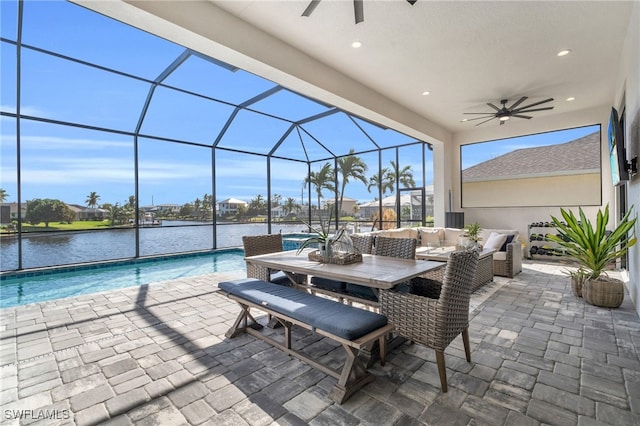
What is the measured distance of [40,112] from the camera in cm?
531

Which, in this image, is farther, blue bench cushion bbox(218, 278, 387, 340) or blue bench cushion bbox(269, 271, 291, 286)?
blue bench cushion bbox(269, 271, 291, 286)

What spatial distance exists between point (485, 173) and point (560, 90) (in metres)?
2.93

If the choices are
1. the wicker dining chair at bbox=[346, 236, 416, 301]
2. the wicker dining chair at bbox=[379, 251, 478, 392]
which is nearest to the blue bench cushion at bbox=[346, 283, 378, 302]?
the wicker dining chair at bbox=[346, 236, 416, 301]

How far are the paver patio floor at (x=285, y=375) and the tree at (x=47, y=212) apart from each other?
11.4 ft

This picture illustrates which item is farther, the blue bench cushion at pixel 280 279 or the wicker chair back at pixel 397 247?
the blue bench cushion at pixel 280 279

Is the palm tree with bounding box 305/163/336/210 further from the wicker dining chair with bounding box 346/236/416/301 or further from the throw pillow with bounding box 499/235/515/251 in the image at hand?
the wicker dining chair with bounding box 346/236/416/301

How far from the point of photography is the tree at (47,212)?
6.00 meters

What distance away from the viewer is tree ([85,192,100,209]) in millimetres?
7469

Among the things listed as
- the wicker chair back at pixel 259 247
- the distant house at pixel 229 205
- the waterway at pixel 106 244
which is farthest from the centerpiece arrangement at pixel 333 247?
the distant house at pixel 229 205

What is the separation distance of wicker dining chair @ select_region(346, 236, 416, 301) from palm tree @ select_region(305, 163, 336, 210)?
26.6 feet

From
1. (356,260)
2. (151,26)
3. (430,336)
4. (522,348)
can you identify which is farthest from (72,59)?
(522,348)

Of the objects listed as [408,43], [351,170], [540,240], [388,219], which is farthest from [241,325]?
[351,170]

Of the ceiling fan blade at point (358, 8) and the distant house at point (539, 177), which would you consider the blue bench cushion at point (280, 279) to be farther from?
the distant house at point (539, 177)

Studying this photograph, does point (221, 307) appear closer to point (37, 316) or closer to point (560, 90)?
point (37, 316)
